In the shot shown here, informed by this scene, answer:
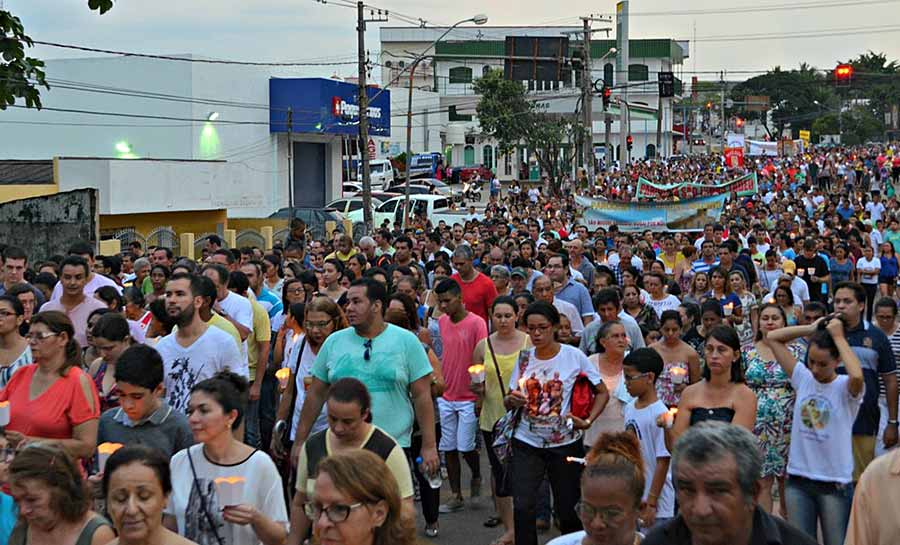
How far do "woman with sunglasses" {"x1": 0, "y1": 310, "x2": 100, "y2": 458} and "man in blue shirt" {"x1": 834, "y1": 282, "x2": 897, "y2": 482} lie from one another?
4.22m

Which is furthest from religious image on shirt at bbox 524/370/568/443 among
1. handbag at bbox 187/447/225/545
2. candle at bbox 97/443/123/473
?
Answer: handbag at bbox 187/447/225/545

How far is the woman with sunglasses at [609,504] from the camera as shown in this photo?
164 inches

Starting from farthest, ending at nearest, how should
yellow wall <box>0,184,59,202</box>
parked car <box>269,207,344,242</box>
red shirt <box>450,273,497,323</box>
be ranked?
parked car <box>269,207,344,242</box> → yellow wall <box>0,184,59,202</box> → red shirt <box>450,273,497,323</box>

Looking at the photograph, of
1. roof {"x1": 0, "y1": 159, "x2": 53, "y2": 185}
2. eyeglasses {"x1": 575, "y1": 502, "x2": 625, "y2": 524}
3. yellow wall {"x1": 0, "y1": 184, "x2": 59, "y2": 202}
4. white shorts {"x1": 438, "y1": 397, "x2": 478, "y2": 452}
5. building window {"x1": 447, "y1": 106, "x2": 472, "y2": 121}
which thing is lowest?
white shorts {"x1": 438, "y1": 397, "x2": 478, "y2": 452}

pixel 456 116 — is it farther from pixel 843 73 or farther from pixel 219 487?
pixel 219 487

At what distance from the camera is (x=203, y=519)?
5109mm

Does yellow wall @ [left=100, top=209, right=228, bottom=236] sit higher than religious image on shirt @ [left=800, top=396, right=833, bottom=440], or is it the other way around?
yellow wall @ [left=100, top=209, right=228, bottom=236]

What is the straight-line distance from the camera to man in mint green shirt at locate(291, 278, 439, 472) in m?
7.00

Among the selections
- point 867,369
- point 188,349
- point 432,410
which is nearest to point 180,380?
point 188,349

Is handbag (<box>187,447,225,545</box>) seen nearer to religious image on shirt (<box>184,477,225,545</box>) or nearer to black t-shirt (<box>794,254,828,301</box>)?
religious image on shirt (<box>184,477,225,545</box>)

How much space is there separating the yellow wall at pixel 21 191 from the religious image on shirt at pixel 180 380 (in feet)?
74.0

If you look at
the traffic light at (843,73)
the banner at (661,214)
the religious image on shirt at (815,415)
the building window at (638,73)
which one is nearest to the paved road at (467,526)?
the religious image on shirt at (815,415)

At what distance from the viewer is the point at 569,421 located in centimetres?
752

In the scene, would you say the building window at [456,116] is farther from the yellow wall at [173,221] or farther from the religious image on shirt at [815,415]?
the religious image on shirt at [815,415]
